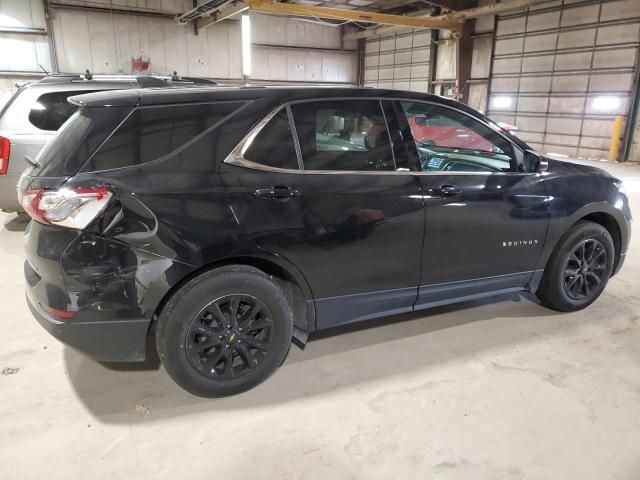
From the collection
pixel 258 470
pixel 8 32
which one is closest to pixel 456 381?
pixel 258 470

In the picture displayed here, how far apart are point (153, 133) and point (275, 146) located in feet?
1.85

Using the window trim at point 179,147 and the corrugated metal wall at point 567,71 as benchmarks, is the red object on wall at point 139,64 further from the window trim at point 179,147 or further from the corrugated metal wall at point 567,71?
the window trim at point 179,147

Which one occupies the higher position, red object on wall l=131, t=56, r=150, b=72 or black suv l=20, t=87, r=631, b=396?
red object on wall l=131, t=56, r=150, b=72

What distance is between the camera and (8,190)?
4750 millimetres

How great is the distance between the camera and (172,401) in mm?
2344

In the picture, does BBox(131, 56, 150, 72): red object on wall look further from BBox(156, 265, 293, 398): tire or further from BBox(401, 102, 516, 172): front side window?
BBox(156, 265, 293, 398): tire

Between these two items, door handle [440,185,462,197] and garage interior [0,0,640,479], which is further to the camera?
door handle [440,185,462,197]

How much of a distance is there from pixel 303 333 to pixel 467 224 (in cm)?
115

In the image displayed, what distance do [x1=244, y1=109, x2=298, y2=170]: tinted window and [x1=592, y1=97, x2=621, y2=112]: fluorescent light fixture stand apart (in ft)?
41.0

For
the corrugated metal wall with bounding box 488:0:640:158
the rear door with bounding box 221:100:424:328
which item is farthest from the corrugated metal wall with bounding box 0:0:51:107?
the rear door with bounding box 221:100:424:328

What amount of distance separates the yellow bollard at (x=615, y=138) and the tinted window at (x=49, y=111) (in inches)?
474

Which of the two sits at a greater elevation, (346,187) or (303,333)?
(346,187)

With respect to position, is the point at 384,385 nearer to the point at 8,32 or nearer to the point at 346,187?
the point at 346,187

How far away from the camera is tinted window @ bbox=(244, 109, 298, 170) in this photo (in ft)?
7.43
